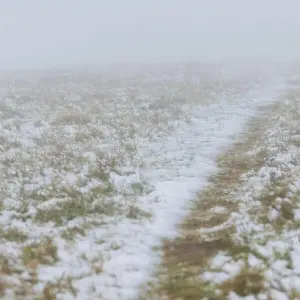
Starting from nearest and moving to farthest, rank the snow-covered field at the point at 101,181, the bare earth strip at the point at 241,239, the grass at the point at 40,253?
the bare earth strip at the point at 241,239 → the snow-covered field at the point at 101,181 → the grass at the point at 40,253

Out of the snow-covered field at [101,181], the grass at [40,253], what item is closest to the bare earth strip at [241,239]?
the snow-covered field at [101,181]

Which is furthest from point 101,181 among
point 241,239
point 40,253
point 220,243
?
point 241,239

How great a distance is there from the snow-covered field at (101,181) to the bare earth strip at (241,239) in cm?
A: 15

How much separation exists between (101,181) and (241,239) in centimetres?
381

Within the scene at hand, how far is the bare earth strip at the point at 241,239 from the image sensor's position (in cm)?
581

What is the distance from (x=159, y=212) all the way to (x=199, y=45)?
248ft

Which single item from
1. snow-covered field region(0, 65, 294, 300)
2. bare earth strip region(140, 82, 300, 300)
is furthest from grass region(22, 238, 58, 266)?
bare earth strip region(140, 82, 300, 300)

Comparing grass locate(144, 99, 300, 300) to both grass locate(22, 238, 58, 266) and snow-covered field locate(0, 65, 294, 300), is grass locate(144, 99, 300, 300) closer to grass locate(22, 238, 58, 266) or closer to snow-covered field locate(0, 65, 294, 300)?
snow-covered field locate(0, 65, 294, 300)

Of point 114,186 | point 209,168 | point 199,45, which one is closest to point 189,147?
point 209,168

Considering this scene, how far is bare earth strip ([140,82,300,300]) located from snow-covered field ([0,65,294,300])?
15cm

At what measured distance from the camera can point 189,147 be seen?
13.1m

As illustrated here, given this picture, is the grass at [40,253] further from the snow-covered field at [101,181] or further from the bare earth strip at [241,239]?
the bare earth strip at [241,239]

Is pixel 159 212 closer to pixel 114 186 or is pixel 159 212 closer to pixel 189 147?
pixel 114 186

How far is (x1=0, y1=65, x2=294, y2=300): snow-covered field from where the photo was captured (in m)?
6.36
